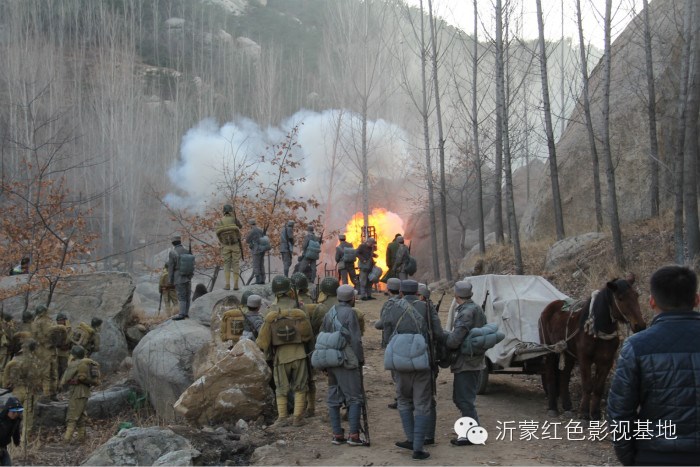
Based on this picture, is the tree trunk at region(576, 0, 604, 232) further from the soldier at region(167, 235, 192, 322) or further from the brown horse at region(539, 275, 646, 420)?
the soldier at region(167, 235, 192, 322)

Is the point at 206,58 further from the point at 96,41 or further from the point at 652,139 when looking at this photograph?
the point at 652,139

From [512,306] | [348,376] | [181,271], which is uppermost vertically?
[181,271]

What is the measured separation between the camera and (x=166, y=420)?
12.5 metres

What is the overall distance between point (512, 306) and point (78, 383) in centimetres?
776

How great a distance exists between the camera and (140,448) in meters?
7.84

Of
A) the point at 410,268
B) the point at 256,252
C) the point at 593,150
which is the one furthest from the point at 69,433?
the point at 593,150

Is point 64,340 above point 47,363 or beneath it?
above

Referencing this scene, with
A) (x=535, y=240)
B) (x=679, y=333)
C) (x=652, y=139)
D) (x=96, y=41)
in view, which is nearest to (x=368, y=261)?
(x=535, y=240)

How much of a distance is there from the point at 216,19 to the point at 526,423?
74.7 metres

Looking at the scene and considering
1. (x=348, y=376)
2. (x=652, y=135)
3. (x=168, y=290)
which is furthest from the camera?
(x=168, y=290)

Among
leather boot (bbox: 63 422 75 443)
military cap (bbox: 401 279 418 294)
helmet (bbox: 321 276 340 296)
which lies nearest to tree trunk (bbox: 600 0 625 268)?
helmet (bbox: 321 276 340 296)

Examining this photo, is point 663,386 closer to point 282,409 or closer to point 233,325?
point 282,409

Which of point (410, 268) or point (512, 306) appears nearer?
point (512, 306)

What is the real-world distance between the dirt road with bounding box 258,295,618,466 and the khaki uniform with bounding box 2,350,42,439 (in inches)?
229
